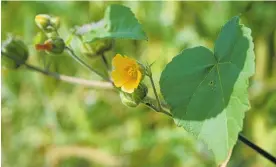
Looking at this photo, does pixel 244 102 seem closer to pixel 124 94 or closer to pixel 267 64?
pixel 124 94

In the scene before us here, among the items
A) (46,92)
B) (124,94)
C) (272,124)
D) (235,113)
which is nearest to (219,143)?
(235,113)

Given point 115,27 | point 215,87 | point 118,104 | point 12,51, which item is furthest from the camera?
point 118,104

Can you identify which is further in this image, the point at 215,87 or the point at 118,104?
the point at 118,104

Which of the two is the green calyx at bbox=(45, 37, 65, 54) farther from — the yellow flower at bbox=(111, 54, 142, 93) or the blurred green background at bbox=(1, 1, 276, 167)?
the blurred green background at bbox=(1, 1, 276, 167)

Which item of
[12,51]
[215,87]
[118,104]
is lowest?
[118,104]

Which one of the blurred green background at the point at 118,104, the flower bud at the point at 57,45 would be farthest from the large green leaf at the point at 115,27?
the blurred green background at the point at 118,104

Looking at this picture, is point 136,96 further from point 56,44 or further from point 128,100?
point 56,44

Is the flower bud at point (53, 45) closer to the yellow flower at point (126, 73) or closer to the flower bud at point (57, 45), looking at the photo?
the flower bud at point (57, 45)

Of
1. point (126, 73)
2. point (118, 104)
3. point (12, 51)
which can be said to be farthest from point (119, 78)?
point (118, 104)
